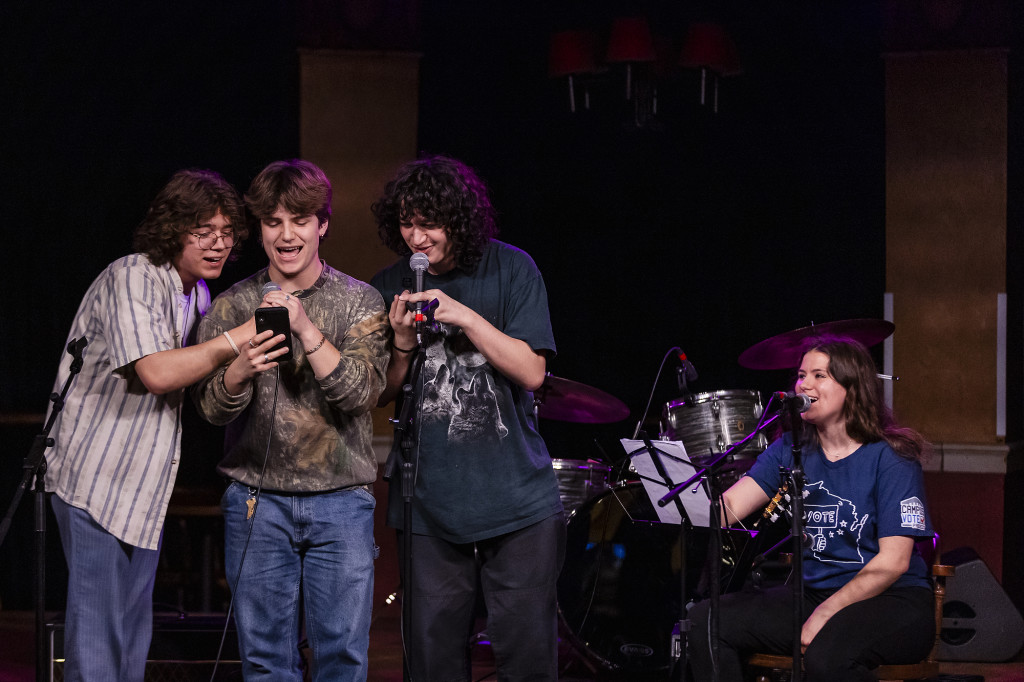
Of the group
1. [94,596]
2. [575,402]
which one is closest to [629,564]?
[575,402]

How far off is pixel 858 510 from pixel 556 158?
10.8ft

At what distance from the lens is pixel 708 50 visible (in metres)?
5.50

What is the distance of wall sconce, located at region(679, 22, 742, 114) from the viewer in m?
5.49

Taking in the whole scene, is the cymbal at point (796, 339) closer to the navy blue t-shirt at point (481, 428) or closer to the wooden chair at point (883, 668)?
the wooden chair at point (883, 668)

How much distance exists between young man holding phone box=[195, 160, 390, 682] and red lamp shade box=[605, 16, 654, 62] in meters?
3.06

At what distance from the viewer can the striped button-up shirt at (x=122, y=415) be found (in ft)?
9.02

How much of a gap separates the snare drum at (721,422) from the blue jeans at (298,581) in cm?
221

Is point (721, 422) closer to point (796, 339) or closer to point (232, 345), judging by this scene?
point (796, 339)

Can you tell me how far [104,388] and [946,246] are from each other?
14.8 feet

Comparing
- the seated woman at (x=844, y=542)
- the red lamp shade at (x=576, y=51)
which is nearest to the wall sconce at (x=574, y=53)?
the red lamp shade at (x=576, y=51)

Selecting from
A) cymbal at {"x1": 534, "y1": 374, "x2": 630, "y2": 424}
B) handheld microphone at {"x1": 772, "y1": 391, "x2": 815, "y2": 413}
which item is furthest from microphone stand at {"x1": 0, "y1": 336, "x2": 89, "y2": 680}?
cymbal at {"x1": 534, "y1": 374, "x2": 630, "y2": 424}

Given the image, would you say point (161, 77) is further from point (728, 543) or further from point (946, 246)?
point (946, 246)

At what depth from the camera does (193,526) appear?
572 centimetres

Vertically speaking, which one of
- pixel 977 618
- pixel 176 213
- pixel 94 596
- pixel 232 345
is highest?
pixel 176 213
